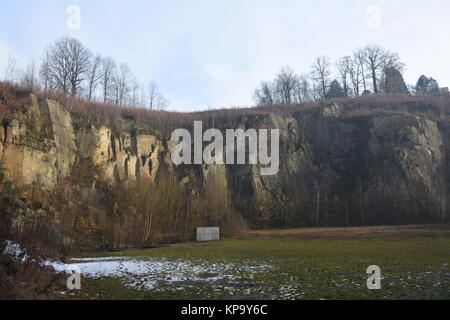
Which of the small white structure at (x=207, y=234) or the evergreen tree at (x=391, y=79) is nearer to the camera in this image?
the small white structure at (x=207, y=234)

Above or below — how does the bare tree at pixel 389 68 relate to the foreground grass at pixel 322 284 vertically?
above

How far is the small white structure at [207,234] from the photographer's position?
112 feet

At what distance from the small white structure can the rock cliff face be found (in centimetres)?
871

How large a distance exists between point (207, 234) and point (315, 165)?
20.8 m

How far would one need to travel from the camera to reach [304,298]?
8.72m

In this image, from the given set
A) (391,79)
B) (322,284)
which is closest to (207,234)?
(322,284)

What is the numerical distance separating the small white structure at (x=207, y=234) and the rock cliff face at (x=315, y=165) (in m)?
8.71

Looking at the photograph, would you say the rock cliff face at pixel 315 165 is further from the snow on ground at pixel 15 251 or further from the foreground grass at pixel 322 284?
the foreground grass at pixel 322 284

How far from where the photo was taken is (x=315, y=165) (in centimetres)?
4872

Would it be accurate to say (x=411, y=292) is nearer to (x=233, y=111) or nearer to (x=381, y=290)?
(x=381, y=290)

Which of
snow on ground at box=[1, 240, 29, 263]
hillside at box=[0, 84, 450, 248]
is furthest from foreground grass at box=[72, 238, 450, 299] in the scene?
hillside at box=[0, 84, 450, 248]

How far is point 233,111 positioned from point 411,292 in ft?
155

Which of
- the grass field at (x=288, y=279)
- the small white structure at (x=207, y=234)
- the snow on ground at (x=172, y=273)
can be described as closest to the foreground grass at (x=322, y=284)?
the grass field at (x=288, y=279)
